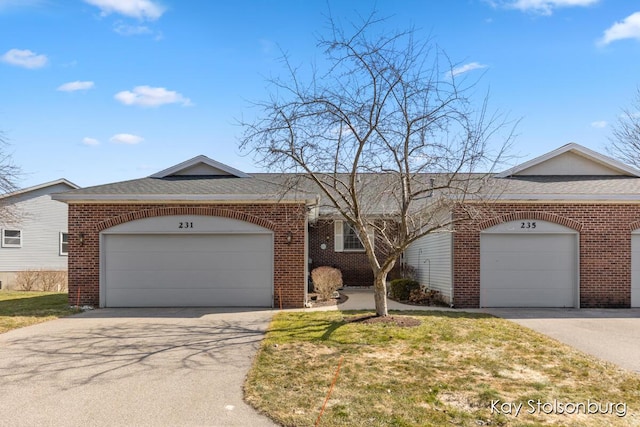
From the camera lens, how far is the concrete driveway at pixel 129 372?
542cm

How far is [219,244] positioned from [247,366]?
648 cm

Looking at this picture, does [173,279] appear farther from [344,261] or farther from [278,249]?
[344,261]

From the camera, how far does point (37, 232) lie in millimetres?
24578

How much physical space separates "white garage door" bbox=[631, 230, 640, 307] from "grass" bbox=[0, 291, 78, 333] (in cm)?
1477

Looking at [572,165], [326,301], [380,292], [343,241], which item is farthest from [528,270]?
[343,241]

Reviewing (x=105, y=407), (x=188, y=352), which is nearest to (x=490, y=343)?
(x=188, y=352)

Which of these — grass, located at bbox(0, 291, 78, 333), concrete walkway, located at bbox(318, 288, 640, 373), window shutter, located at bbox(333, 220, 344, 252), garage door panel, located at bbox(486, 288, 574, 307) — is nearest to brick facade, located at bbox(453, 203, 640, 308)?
garage door panel, located at bbox(486, 288, 574, 307)

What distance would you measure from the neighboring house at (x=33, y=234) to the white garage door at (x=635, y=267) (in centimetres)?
2406

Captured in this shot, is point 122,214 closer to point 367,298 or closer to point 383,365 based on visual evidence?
point 367,298

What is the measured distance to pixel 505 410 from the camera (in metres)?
5.54

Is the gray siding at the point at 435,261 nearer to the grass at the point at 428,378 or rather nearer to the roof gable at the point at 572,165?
the roof gable at the point at 572,165

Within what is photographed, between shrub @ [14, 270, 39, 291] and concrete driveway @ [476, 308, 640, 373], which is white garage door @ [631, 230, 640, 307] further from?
shrub @ [14, 270, 39, 291]

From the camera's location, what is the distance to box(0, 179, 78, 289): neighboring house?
925 inches

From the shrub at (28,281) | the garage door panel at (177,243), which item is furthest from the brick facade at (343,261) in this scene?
the shrub at (28,281)
